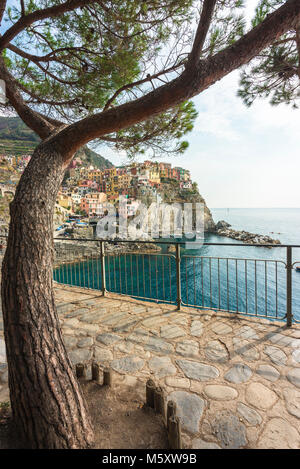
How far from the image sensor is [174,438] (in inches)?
51.3

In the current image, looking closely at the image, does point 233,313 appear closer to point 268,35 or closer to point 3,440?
point 3,440

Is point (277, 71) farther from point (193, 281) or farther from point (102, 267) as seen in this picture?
point (193, 281)

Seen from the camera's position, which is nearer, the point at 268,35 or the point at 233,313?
the point at 268,35

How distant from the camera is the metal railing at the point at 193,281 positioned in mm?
3584

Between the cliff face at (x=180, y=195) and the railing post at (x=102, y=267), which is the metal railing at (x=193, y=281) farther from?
the cliff face at (x=180, y=195)

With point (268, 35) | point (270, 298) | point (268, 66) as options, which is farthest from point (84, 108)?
point (270, 298)

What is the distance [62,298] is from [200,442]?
3638 millimetres

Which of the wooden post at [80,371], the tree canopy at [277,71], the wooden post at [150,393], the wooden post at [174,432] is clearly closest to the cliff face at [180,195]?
the tree canopy at [277,71]

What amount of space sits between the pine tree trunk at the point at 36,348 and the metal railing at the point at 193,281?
4.59ft

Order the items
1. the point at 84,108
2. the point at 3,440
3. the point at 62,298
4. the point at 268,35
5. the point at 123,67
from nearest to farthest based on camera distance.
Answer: the point at 3,440
the point at 268,35
the point at 123,67
the point at 84,108
the point at 62,298

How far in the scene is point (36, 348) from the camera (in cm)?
126

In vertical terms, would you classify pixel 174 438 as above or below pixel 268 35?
below

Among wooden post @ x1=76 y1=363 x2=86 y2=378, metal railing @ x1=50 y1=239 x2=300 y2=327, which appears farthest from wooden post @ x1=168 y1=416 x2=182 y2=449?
metal railing @ x1=50 y1=239 x2=300 y2=327

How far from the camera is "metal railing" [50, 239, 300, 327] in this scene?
358cm
